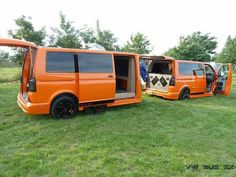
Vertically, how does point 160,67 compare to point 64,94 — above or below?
above

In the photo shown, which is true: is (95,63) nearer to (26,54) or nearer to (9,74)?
(26,54)

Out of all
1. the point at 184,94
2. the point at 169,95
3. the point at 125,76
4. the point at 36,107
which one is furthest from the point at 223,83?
the point at 36,107

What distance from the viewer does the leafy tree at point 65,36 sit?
19141 millimetres

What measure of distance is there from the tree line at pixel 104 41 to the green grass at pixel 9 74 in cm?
58

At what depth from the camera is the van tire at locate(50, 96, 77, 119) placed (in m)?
5.38

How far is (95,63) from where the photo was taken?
19.4 feet

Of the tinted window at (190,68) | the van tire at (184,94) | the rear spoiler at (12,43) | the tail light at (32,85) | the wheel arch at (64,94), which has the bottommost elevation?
the van tire at (184,94)

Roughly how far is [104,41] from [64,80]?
22.3 m

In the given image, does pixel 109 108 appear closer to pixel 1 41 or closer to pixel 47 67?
pixel 47 67

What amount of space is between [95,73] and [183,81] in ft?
14.4

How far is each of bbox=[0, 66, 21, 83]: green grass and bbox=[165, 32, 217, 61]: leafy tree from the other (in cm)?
2032

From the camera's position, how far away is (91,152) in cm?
370

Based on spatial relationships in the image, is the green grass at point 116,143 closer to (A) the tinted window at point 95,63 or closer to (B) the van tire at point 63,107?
(B) the van tire at point 63,107

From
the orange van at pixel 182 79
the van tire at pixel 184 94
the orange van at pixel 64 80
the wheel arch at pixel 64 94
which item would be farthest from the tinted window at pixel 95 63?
the van tire at pixel 184 94
